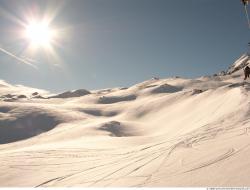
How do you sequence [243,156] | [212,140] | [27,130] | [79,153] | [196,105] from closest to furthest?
[243,156] → [212,140] → [79,153] → [196,105] → [27,130]

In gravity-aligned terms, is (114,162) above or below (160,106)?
below

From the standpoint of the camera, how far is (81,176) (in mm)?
11438

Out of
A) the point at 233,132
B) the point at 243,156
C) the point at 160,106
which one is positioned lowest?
the point at 243,156

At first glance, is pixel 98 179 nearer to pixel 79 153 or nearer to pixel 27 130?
pixel 79 153

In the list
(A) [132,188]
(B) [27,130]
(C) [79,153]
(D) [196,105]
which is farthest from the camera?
(B) [27,130]

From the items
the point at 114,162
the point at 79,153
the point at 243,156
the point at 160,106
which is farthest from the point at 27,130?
the point at 243,156

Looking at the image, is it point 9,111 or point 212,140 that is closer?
point 212,140

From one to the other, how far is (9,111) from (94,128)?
15162 mm

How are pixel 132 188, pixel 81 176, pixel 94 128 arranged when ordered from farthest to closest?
pixel 94 128, pixel 81 176, pixel 132 188

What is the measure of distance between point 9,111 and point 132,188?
33.1 metres

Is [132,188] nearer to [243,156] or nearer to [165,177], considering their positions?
[165,177]

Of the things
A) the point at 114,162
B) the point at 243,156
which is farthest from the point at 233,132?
the point at 114,162

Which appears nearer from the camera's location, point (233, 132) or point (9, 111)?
point (233, 132)

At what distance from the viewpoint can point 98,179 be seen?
1053 cm
